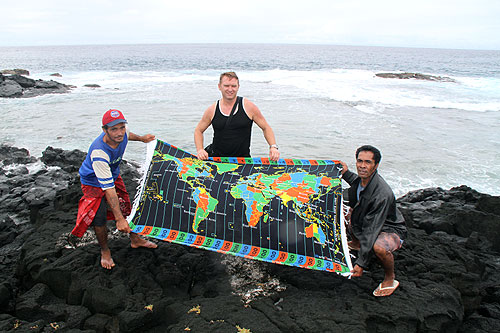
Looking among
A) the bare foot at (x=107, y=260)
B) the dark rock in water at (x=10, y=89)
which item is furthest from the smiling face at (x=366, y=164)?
the dark rock in water at (x=10, y=89)

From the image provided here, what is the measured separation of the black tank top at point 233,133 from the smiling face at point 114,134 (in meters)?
1.19

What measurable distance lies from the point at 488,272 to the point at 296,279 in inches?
102

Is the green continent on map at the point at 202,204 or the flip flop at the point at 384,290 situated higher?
the green continent on map at the point at 202,204

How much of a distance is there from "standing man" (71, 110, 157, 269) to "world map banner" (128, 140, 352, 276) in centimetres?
32

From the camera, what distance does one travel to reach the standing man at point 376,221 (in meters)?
3.22

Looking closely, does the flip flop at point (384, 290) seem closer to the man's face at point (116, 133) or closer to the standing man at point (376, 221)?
the standing man at point (376, 221)

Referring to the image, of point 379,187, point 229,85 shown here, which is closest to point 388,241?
point 379,187

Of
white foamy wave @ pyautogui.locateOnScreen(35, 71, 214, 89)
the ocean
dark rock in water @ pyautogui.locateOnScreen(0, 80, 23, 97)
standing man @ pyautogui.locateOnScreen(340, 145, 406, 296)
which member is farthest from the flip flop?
white foamy wave @ pyautogui.locateOnScreen(35, 71, 214, 89)

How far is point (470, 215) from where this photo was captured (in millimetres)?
5121

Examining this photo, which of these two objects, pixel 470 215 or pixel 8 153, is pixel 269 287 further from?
pixel 8 153

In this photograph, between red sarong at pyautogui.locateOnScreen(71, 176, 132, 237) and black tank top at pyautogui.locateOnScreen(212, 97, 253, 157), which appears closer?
red sarong at pyautogui.locateOnScreen(71, 176, 132, 237)

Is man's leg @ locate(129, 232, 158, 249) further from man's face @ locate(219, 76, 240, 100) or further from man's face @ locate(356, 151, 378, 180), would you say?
man's face @ locate(356, 151, 378, 180)

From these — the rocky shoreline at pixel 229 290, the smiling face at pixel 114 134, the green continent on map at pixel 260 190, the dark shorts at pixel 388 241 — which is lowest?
the rocky shoreline at pixel 229 290

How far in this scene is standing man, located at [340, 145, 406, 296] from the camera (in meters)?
3.22
